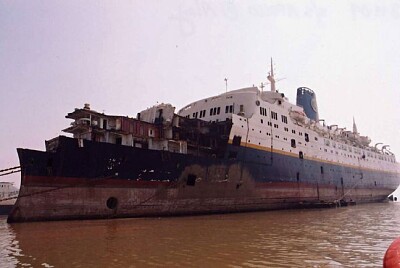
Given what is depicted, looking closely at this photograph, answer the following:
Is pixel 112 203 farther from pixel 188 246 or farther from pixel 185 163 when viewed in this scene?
pixel 188 246

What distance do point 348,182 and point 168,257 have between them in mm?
35619

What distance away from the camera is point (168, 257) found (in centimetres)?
862

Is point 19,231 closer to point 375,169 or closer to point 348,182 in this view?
point 348,182

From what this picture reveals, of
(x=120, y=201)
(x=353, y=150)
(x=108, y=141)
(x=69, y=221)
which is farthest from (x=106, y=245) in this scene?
(x=353, y=150)

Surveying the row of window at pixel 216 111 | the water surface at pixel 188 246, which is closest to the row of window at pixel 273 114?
the row of window at pixel 216 111

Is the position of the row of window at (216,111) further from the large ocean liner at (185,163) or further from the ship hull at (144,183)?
the ship hull at (144,183)

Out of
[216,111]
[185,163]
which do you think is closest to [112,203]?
[185,163]

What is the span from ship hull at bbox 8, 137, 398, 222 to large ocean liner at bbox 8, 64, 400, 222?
0.05 metres

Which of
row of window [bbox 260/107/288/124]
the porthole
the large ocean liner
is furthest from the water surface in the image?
row of window [bbox 260/107/288/124]

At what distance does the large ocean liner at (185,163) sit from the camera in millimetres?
16766

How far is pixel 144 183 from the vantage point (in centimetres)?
1912

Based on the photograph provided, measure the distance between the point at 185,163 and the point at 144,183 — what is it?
9.78 ft

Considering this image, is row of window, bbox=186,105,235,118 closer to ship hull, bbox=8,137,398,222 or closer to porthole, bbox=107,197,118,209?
ship hull, bbox=8,137,398,222

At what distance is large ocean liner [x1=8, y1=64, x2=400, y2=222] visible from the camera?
16766mm
